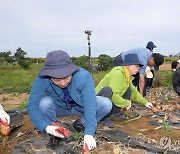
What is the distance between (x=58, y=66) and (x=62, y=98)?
21.7 inches

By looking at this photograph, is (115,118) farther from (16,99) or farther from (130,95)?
(16,99)

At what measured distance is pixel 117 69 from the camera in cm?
337

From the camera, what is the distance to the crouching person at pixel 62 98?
215 cm

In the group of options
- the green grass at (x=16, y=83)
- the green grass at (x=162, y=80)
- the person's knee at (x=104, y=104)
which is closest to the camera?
the person's knee at (x=104, y=104)

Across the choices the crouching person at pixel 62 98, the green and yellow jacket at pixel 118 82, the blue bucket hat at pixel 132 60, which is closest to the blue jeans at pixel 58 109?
the crouching person at pixel 62 98

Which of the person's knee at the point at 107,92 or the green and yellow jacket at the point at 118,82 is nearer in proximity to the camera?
the person's knee at the point at 107,92

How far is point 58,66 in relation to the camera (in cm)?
213

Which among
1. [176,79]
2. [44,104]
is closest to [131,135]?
[44,104]

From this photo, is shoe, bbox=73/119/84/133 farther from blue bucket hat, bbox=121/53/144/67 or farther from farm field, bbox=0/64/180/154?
blue bucket hat, bbox=121/53/144/67

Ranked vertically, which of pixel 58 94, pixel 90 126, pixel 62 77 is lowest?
pixel 90 126

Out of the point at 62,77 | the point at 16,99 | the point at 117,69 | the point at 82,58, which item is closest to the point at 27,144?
the point at 62,77

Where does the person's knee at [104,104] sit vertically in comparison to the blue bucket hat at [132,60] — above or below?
below

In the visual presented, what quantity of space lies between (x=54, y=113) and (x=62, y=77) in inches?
26.3

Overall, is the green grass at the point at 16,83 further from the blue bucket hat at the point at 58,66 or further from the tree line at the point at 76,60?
the blue bucket hat at the point at 58,66
